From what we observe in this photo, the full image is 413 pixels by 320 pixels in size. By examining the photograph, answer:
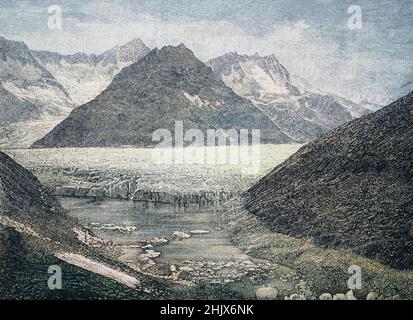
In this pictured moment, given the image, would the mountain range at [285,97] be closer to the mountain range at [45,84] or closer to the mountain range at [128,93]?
the mountain range at [128,93]

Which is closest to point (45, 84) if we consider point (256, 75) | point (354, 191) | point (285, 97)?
point (256, 75)

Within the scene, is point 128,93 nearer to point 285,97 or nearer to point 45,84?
point 45,84

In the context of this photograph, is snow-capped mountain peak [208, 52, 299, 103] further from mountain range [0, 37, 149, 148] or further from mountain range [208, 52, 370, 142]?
mountain range [0, 37, 149, 148]

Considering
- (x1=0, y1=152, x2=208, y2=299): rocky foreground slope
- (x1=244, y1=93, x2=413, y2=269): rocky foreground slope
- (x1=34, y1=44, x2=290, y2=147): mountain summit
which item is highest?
(x1=34, y1=44, x2=290, y2=147): mountain summit

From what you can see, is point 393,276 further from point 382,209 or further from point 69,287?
point 69,287

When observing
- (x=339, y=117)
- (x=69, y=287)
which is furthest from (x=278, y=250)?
(x=69, y=287)

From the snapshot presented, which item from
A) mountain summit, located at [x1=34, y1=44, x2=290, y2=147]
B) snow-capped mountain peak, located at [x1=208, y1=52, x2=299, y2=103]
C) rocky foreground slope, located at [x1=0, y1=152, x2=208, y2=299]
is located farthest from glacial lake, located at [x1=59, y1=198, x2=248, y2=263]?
snow-capped mountain peak, located at [x1=208, y1=52, x2=299, y2=103]
